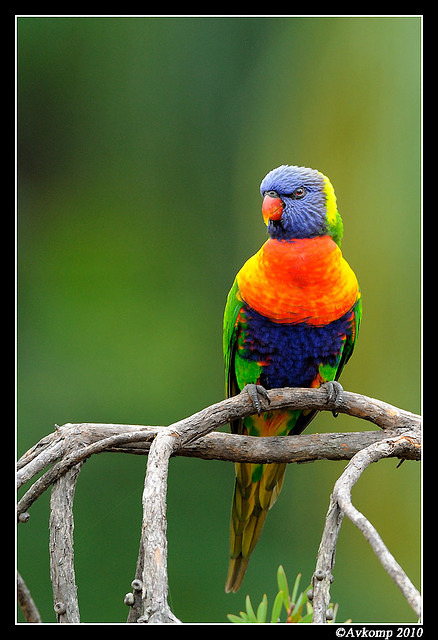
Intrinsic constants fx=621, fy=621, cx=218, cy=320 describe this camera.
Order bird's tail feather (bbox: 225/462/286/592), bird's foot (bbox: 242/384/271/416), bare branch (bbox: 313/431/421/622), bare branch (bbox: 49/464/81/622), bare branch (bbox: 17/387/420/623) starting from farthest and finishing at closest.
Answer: bird's tail feather (bbox: 225/462/286/592)
bird's foot (bbox: 242/384/271/416)
bare branch (bbox: 49/464/81/622)
bare branch (bbox: 17/387/420/623)
bare branch (bbox: 313/431/421/622)

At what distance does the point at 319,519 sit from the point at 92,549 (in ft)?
3.76

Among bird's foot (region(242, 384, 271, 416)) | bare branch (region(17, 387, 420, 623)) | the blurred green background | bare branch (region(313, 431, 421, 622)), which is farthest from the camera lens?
the blurred green background

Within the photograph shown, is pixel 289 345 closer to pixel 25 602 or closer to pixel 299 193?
pixel 299 193

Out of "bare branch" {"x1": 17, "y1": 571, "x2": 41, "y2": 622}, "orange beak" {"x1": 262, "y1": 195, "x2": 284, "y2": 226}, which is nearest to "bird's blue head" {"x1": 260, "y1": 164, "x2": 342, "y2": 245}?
"orange beak" {"x1": 262, "y1": 195, "x2": 284, "y2": 226}

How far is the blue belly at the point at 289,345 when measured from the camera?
171cm

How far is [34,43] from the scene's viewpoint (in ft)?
9.36

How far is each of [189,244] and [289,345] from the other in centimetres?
169

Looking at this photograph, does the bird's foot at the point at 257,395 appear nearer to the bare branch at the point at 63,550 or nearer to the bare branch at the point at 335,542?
the bare branch at the point at 335,542

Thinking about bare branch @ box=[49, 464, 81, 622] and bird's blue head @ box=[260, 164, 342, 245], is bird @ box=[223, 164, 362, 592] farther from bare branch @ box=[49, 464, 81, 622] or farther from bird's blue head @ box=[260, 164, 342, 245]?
bare branch @ box=[49, 464, 81, 622]

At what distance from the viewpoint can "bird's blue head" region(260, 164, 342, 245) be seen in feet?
5.57

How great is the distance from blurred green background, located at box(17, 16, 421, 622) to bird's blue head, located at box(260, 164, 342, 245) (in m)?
1.19

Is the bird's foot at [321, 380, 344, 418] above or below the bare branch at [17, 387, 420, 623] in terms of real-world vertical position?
above

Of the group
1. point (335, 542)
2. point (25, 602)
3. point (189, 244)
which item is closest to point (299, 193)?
point (335, 542)

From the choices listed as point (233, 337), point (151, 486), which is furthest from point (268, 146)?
point (151, 486)
